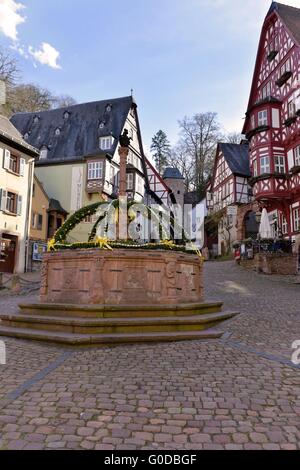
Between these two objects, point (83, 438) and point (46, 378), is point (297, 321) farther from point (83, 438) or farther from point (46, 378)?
point (83, 438)

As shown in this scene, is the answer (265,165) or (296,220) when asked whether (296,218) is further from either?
(265,165)

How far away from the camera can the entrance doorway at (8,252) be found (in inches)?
972

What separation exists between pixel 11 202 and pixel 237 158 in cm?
2566

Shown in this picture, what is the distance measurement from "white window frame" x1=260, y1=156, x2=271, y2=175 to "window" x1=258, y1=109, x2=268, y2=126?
2775 mm

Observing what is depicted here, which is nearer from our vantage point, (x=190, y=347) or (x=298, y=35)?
(x=190, y=347)

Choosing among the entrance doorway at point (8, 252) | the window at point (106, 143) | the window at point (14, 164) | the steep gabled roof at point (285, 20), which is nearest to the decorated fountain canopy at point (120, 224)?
the entrance doorway at point (8, 252)

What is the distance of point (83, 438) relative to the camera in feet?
11.5

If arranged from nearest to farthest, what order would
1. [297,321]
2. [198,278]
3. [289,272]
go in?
1. [297,321]
2. [198,278]
3. [289,272]

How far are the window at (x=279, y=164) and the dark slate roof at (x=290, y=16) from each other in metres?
8.29

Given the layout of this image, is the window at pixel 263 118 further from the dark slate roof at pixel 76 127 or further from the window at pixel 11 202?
the window at pixel 11 202

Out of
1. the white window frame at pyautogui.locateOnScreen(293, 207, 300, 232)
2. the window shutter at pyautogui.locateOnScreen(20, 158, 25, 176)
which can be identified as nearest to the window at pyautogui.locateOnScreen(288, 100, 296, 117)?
the white window frame at pyautogui.locateOnScreen(293, 207, 300, 232)

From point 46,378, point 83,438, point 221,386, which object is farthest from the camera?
point 46,378
